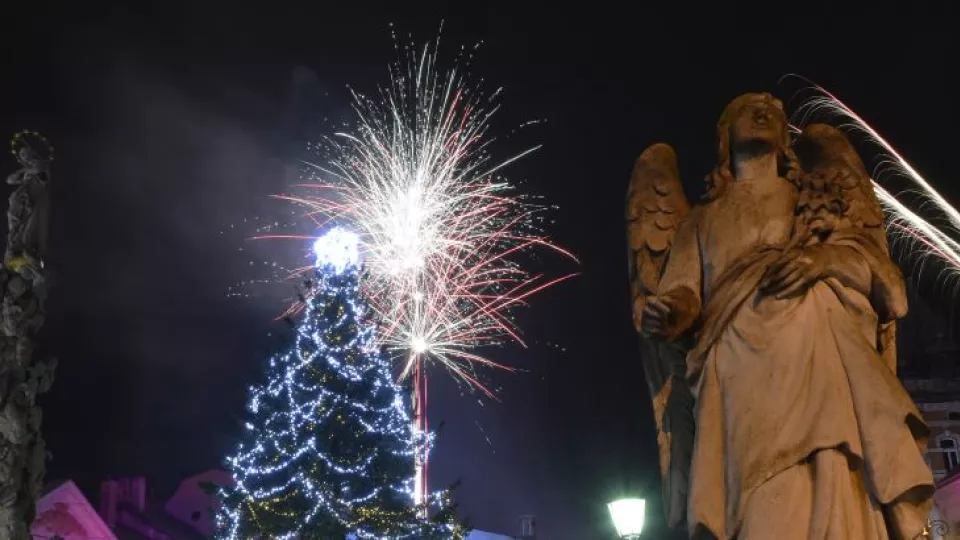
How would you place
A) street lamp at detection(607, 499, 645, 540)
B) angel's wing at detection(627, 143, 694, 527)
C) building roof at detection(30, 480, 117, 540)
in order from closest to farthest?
angel's wing at detection(627, 143, 694, 527)
street lamp at detection(607, 499, 645, 540)
building roof at detection(30, 480, 117, 540)

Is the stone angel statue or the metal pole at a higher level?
the metal pole

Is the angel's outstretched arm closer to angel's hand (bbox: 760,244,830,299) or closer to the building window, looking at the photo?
angel's hand (bbox: 760,244,830,299)

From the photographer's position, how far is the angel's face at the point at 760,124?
5.02m

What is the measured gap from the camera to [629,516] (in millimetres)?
11648

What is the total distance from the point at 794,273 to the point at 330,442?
19656 millimetres

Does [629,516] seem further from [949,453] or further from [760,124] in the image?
[949,453]

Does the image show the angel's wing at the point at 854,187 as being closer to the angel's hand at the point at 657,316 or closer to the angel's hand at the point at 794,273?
the angel's hand at the point at 794,273

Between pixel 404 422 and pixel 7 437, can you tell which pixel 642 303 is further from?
pixel 404 422

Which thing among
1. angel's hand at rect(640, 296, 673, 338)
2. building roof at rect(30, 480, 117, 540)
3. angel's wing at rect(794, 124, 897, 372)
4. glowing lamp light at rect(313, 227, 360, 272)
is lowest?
angel's hand at rect(640, 296, 673, 338)

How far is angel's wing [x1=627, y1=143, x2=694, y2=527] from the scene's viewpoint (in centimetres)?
493

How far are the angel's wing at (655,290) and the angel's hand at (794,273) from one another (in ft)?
2.02

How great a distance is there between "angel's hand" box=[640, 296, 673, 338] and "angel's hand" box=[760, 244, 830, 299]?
1.36ft

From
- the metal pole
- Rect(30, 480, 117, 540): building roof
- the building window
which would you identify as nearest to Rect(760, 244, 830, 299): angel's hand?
the metal pole

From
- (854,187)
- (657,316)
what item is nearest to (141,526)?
(657,316)
